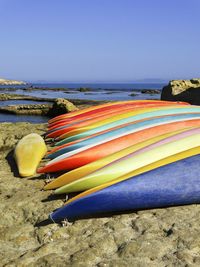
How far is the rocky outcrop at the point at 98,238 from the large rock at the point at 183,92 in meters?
12.6

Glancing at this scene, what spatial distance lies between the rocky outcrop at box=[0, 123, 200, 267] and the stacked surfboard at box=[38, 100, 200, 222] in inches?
4.5

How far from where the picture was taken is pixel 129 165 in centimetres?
372

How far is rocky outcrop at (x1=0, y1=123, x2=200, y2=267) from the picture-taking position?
2.45 meters

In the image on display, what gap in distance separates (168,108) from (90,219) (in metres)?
3.73

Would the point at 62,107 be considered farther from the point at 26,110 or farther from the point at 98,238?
the point at 98,238

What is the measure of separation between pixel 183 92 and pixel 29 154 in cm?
1270

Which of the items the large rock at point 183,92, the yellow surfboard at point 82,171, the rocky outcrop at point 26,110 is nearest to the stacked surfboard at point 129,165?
the yellow surfboard at point 82,171

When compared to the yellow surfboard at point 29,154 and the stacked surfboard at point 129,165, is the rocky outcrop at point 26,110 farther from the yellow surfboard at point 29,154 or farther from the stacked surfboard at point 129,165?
the stacked surfboard at point 129,165

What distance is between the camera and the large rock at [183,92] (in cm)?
1584

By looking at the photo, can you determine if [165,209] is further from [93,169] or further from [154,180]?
[93,169]

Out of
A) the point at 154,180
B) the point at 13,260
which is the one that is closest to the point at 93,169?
the point at 154,180

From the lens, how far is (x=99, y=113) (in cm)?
731

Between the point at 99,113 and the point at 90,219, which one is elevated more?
the point at 99,113

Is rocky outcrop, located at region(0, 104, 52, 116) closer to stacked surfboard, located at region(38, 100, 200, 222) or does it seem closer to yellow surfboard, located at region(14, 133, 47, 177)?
yellow surfboard, located at region(14, 133, 47, 177)
